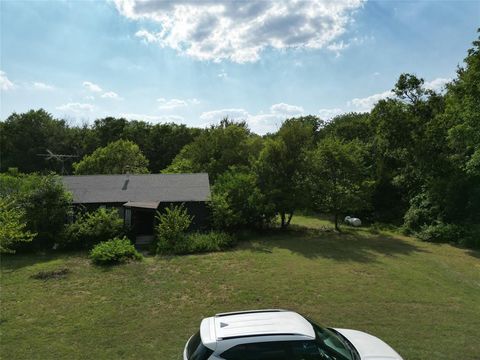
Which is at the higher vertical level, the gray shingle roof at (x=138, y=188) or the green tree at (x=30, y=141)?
the green tree at (x=30, y=141)

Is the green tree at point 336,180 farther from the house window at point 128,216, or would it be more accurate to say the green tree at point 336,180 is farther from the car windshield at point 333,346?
the car windshield at point 333,346

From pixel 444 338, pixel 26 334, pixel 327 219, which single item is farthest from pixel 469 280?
pixel 327 219

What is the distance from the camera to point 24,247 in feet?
63.9

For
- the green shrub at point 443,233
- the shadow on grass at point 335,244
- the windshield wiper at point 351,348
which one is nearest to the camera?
the windshield wiper at point 351,348

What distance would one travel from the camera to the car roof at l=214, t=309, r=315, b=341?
5188mm

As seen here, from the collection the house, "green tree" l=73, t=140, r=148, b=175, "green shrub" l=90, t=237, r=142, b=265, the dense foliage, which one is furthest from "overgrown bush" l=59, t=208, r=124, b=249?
"green tree" l=73, t=140, r=148, b=175

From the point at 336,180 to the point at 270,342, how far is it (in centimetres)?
2128

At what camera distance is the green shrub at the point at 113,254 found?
16.6 metres

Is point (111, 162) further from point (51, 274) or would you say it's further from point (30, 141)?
point (30, 141)

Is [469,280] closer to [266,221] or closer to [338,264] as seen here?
[338,264]

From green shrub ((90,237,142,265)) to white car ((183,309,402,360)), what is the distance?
1202 centimetres

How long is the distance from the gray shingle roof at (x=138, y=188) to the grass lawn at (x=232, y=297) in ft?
16.1

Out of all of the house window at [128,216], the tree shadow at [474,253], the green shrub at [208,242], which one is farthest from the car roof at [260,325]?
the tree shadow at [474,253]

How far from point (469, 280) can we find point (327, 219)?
61.1ft
